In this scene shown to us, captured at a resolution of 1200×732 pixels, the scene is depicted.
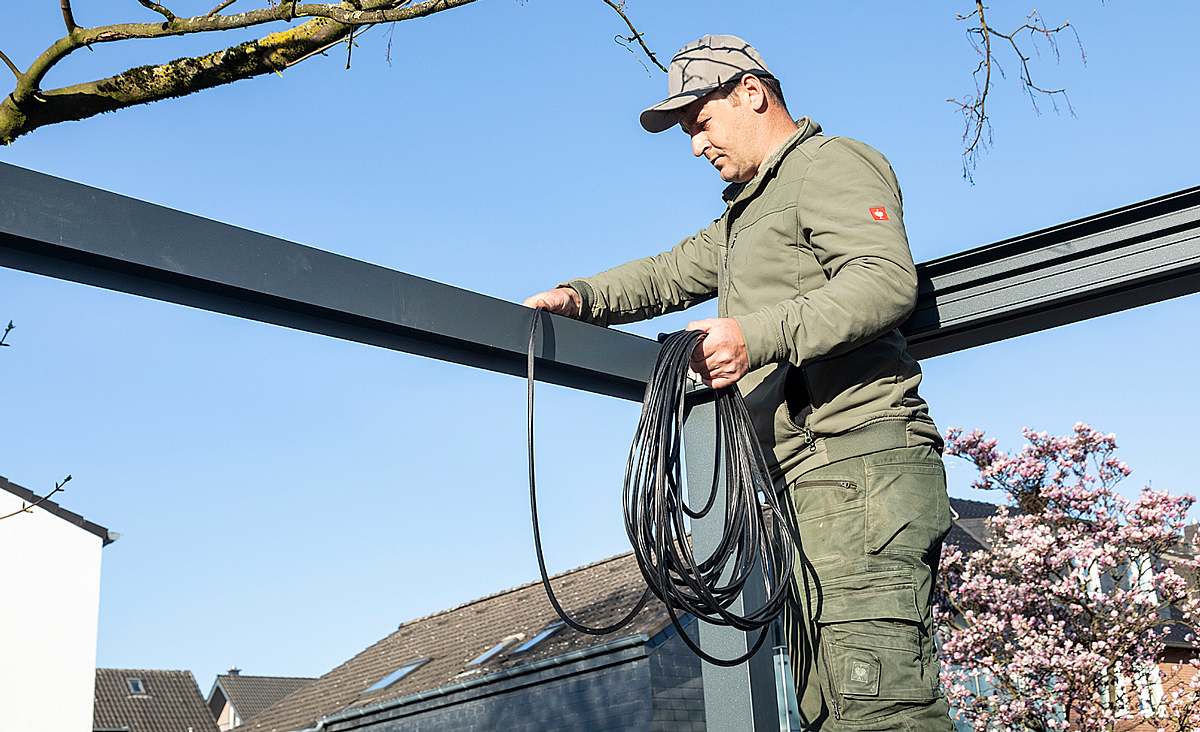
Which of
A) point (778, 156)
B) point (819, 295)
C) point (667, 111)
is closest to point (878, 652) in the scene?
point (819, 295)

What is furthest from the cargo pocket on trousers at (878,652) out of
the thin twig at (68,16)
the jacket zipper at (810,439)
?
the thin twig at (68,16)

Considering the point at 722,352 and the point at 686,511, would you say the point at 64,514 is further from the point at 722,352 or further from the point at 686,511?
the point at 722,352

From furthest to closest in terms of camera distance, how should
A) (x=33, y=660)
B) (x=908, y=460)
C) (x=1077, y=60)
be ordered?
(x=33, y=660) → (x=1077, y=60) → (x=908, y=460)

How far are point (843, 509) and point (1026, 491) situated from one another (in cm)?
789

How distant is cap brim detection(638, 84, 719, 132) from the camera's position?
2.15 metres

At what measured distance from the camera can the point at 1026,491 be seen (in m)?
9.22

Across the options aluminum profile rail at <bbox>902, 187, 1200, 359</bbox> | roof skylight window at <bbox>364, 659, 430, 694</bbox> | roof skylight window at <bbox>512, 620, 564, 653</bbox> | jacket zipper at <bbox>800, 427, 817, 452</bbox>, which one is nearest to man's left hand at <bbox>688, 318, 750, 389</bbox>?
jacket zipper at <bbox>800, 427, 817, 452</bbox>

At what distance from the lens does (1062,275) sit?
92.7 inches

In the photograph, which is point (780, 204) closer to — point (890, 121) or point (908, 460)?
point (908, 460)

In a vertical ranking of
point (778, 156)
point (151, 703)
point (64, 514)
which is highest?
point (64, 514)

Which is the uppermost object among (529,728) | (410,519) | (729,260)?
(410,519)

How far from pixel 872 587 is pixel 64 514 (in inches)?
765

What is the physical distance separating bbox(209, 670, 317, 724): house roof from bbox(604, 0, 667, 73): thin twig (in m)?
44.4

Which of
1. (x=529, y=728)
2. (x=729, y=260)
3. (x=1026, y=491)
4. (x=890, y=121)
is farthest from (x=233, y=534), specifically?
(x=729, y=260)
